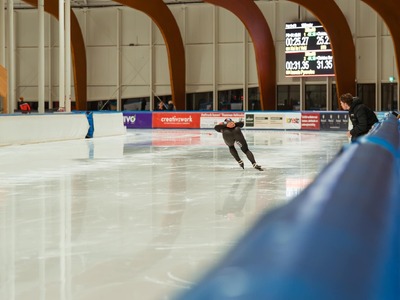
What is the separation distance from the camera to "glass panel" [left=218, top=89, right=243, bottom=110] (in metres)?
45.9

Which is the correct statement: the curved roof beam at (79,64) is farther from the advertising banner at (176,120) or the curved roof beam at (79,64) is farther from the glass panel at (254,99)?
the glass panel at (254,99)

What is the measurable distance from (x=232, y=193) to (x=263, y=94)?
31.3 meters

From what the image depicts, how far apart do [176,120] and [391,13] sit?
506 inches

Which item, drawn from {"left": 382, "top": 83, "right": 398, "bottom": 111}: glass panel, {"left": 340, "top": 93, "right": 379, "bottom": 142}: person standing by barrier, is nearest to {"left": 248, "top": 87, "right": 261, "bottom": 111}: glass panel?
{"left": 382, "top": 83, "right": 398, "bottom": 111}: glass panel

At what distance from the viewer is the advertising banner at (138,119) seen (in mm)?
39656

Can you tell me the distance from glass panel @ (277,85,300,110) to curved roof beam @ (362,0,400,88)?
7.75 metres

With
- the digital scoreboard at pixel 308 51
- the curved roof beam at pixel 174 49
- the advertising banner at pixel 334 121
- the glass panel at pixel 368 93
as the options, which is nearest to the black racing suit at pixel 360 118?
the advertising banner at pixel 334 121

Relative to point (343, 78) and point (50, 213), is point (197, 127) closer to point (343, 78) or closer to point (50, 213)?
point (343, 78)

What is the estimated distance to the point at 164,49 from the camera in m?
47.0

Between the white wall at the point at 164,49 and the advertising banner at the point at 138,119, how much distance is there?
22.5 ft

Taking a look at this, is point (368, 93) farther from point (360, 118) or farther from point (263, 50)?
point (360, 118)

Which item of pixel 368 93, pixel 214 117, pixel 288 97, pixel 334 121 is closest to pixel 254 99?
pixel 288 97

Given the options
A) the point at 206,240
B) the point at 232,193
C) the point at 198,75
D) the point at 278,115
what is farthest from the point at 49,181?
the point at 198,75

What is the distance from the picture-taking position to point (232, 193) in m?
11.0
